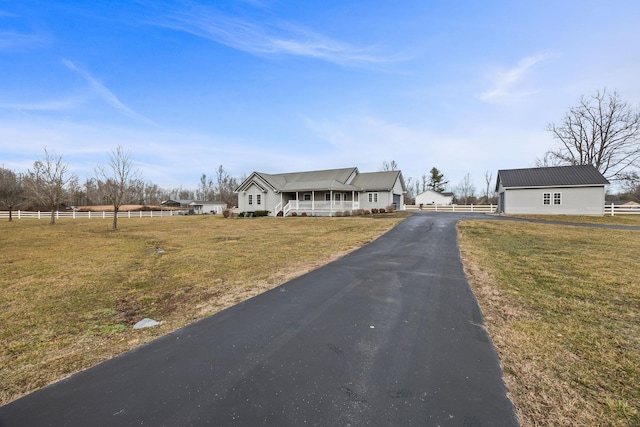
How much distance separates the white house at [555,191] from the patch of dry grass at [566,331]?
20152 millimetres

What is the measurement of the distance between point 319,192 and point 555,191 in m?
22.5

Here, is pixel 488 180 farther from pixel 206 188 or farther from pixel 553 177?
pixel 206 188

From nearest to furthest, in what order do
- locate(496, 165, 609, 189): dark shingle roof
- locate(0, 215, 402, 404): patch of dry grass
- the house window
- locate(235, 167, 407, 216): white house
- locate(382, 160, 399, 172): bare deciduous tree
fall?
1. locate(0, 215, 402, 404): patch of dry grass
2. locate(496, 165, 609, 189): dark shingle roof
3. the house window
4. locate(235, 167, 407, 216): white house
5. locate(382, 160, 399, 172): bare deciduous tree

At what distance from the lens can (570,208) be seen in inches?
961

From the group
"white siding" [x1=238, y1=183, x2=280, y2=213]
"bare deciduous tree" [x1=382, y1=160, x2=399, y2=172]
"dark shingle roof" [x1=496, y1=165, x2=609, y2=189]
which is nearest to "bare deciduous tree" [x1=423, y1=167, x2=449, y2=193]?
"bare deciduous tree" [x1=382, y1=160, x2=399, y2=172]

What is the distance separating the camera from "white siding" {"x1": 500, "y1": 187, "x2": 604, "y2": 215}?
23703 millimetres

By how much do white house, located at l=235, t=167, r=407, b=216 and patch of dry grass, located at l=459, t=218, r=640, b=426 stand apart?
67.4 ft

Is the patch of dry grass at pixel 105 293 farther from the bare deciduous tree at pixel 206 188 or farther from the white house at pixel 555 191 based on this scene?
the bare deciduous tree at pixel 206 188

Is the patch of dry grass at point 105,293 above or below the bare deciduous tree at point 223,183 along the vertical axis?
below

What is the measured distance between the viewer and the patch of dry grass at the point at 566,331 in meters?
2.19

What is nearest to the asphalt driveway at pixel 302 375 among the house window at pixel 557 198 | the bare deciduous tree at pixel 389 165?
the house window at pixel 557 198

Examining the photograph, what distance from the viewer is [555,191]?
80.9ft

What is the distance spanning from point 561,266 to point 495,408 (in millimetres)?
6966

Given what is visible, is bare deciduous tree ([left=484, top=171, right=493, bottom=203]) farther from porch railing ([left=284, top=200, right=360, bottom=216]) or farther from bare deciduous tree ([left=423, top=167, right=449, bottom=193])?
porch railing ([left=284, top=200, right=360, bottom=216])
